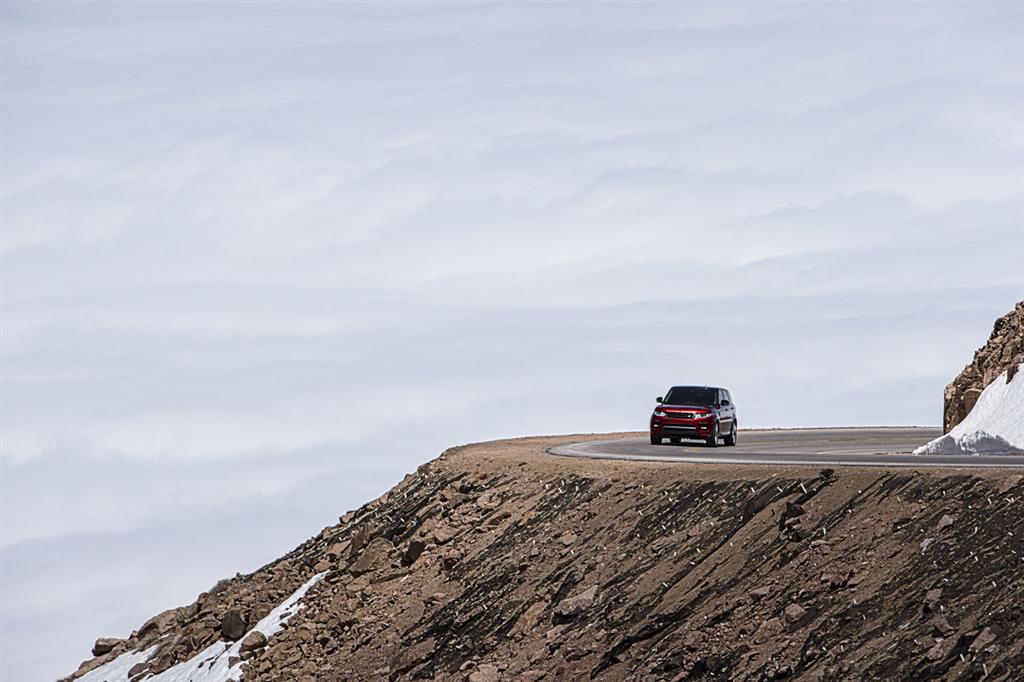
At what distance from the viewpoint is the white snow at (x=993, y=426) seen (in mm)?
33938

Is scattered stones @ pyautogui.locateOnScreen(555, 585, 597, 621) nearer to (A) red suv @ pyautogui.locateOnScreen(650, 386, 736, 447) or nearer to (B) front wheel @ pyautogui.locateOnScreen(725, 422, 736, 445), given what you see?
(A) red suv @ pyautogui.locateOnScreen(650, 386, 736, 447)

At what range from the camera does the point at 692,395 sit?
4516cm

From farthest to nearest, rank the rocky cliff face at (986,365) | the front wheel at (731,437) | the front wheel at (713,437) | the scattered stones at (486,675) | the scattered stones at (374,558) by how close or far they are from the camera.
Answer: the front wheel at (731,437), the front wheel at (713,437), the rocky cliff face at (986,365), the scattered stones at (374,558), the scattered stones at (486,675)

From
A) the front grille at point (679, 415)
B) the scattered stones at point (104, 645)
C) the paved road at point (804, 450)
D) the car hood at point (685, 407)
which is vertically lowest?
the scattered stones at point (104, 645)

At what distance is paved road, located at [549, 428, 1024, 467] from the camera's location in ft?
99.3

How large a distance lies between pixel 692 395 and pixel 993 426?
39.0ft

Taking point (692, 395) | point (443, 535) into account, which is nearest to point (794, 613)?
point (443, 535)

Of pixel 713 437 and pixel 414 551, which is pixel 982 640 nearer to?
pixel 414 551

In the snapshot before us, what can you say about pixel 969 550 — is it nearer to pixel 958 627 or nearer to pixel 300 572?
pixel 958 627

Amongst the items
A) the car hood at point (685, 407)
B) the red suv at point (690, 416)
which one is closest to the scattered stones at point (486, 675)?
the red suv at point (690, 416)

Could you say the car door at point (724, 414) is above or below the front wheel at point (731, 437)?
above

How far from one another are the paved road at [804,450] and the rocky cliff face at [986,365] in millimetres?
1939

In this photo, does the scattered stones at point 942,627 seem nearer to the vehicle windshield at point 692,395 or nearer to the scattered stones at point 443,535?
the scattered stones at point 443,535

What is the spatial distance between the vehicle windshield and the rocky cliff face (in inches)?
277
